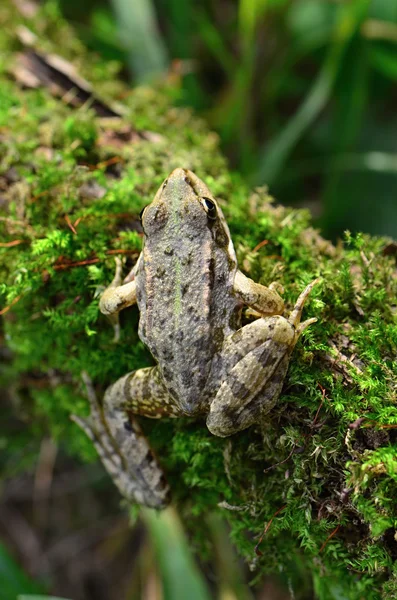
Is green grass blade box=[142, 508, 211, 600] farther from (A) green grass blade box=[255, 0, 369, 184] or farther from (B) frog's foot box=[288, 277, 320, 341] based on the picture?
(A) green grass blade box=[255, 0, 369, 184]

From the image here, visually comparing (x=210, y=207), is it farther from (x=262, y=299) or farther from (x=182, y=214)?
(x=262, y=299)

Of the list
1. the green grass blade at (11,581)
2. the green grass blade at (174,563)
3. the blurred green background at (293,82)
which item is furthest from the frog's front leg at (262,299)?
the green grass blade at (11,581)

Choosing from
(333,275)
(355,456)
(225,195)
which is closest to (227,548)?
(355,456)

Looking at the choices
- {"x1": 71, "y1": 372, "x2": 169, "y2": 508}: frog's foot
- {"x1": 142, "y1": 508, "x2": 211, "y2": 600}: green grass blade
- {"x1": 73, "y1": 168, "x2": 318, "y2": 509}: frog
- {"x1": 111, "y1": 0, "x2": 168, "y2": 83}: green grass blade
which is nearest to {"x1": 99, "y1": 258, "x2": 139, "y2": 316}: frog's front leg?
{"x1": 73, "y1": 168, "x2": 318, "y2": 509}: frog

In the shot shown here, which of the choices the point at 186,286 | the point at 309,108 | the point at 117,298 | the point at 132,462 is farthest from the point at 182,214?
the point at 309,108

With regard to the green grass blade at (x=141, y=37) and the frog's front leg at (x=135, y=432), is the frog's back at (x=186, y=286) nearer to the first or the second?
the frog's front leg at (x=135, y=432)

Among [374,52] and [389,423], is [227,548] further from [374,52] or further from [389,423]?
[374,52]
